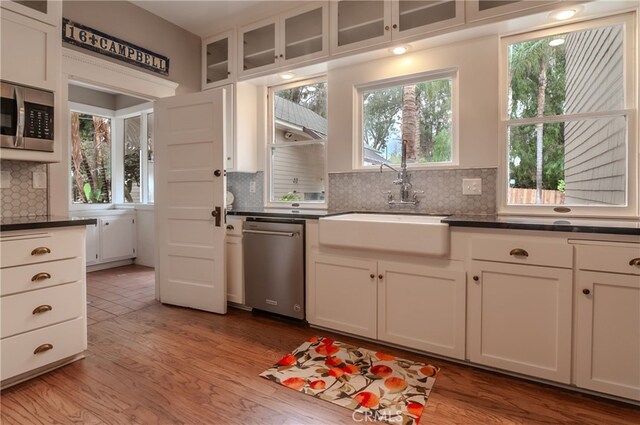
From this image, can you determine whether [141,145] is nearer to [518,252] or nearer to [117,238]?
[117,238]

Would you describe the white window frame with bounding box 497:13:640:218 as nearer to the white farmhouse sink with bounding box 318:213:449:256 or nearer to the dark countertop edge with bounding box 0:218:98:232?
the white farmhouse sink with bounding box 318:213:449:256

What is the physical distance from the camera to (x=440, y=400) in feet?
5.70

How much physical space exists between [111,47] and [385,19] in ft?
7.62

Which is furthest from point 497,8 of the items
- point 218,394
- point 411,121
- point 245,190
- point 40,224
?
point 40,224

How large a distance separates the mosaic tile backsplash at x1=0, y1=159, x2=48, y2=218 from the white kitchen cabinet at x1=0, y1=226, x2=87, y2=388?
24.3 inches

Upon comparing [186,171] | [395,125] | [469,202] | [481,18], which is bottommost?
[469,202]

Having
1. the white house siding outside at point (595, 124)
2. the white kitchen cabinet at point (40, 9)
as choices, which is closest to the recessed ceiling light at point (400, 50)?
the white house siding outside at point (595, 124)

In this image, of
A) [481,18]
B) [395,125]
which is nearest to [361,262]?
[395,125]

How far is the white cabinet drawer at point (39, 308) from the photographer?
1.81m

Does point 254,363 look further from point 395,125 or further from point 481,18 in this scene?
point 481,18

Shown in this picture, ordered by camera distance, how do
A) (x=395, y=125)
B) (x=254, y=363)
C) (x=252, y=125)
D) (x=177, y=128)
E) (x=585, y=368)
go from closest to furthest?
1. (x=585, y=368)
2. (x=254, y=363)
3. (x=395, y=125)
4. (x=177, y=128)
5. (x=252, y=125)

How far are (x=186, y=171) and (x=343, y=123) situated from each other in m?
1.54

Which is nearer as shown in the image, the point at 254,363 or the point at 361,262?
the point at 254,363

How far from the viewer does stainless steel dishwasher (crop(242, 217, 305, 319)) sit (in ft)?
8.79
